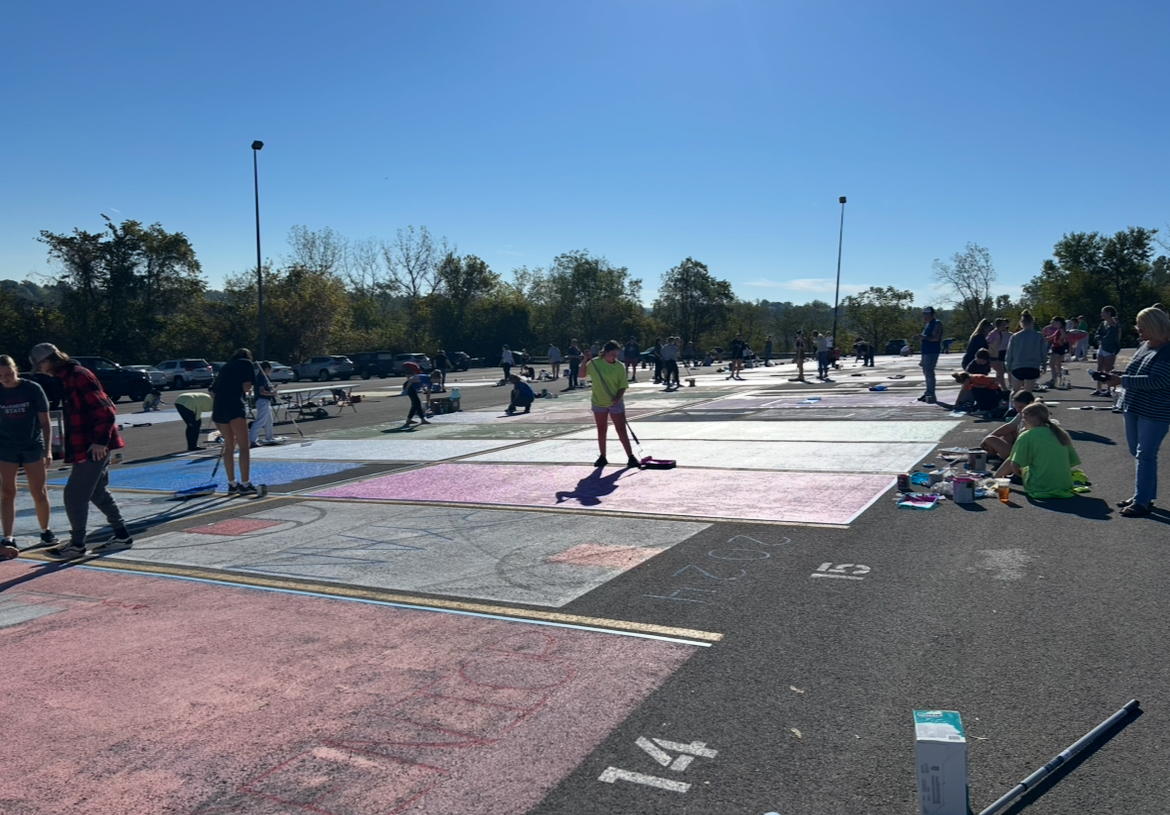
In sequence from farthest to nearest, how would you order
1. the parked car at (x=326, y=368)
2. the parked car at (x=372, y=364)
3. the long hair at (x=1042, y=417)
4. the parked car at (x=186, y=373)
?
the parked car at (x=372, y=364) < the parked car at (x=326, y=368) < the parked car at (x=186, y=373) < the long hair at (x=1042, y=417)

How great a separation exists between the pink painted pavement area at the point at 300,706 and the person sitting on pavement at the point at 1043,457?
5.24 m

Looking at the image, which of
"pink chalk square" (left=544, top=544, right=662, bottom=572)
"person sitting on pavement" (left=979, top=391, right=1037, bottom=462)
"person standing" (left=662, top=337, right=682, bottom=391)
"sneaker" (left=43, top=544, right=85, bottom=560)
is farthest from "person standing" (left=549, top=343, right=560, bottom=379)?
"pink chalk square" (left=544, top=544, right=662, bottom=572)

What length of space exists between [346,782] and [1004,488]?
7.15 meters

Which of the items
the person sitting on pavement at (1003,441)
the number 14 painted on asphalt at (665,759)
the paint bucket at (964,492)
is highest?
the person sitting on pavement at (1003,441)

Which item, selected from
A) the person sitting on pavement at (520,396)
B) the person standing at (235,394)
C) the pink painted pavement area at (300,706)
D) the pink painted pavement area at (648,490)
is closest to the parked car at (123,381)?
the person sitting on pavement at (520,396)

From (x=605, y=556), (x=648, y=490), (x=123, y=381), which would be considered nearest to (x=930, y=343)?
(x=648, y=490)

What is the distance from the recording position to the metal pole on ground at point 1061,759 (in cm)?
306

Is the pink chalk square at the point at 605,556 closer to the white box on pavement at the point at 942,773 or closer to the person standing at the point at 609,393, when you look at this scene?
the white box on pavement at the point at 942,773

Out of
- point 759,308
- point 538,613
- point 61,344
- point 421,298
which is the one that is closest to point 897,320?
point 759,308

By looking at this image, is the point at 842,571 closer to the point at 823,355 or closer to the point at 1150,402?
the point at 1150,402

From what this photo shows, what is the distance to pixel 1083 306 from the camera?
71500mm

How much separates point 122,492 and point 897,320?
92.2 m

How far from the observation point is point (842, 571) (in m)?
6.18

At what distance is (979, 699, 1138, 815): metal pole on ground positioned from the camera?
3.06 metres
